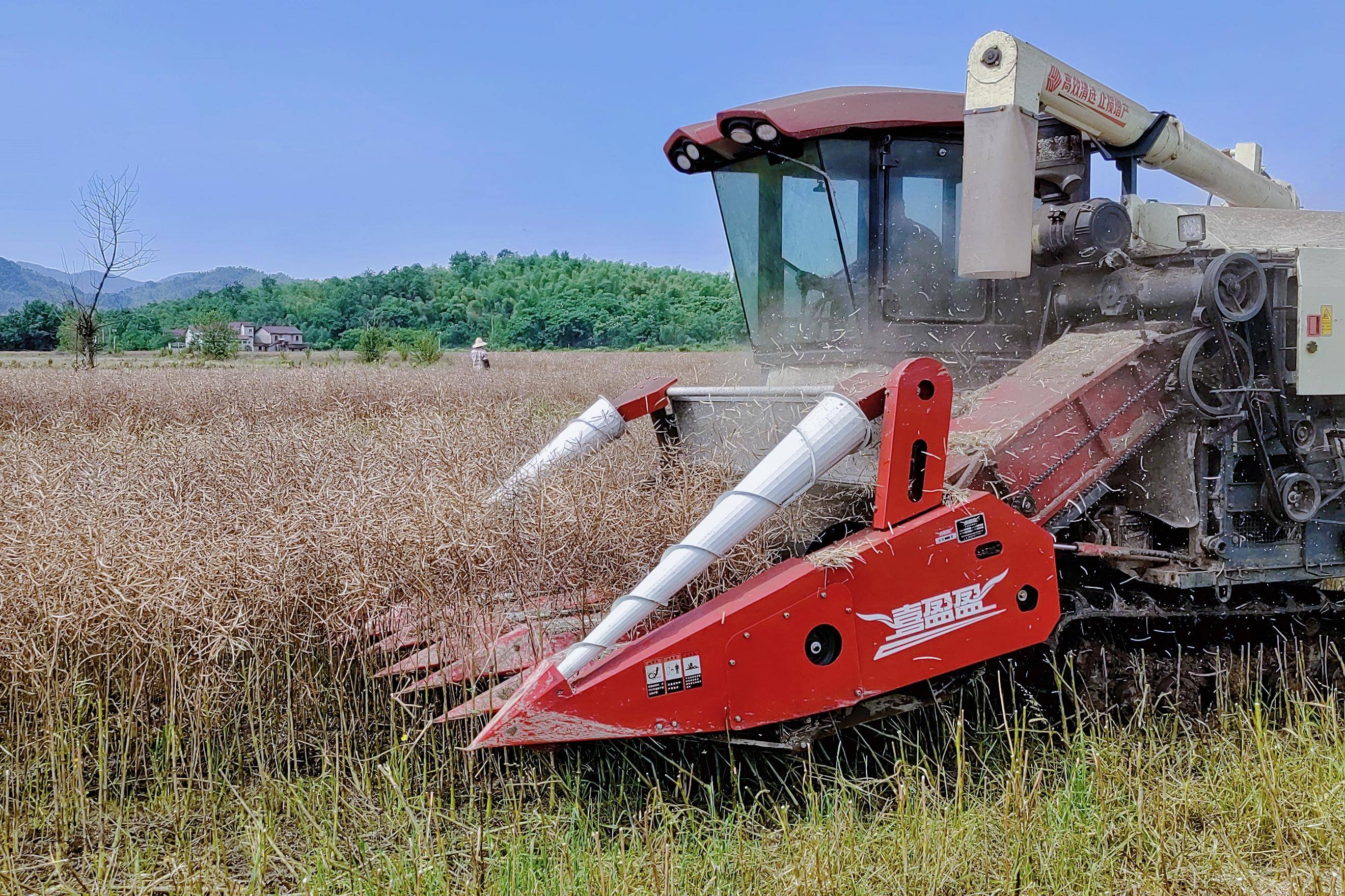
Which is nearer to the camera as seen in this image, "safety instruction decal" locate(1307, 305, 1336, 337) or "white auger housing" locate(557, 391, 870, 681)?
"white auger housing" locate(557, 391, 870, 681)

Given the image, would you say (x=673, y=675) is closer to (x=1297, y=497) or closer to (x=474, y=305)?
(x=1297, y=497)

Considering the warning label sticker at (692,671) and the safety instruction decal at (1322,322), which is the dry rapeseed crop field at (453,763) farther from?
the safety instruction decal at (1322,322)

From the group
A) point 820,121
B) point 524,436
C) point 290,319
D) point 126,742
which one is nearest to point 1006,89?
point 820,121

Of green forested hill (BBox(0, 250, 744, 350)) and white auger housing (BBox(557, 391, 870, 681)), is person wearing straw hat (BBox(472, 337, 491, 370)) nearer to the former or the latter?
green forested hill (BBox(0, 250, 744, 350))

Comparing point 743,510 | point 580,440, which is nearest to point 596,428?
point 580,440

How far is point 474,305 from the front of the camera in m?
44.8

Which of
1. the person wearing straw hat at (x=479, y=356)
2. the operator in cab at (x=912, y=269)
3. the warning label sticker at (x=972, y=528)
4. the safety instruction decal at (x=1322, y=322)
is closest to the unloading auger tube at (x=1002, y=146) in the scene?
the operator in cab at (x=912, y=269)

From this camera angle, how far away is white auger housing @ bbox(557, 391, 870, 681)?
2621mm

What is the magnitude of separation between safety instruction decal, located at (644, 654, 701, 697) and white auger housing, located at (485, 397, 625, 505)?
1.33 m

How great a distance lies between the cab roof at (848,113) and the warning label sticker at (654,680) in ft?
7.18

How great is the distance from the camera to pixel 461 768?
2.96 meters

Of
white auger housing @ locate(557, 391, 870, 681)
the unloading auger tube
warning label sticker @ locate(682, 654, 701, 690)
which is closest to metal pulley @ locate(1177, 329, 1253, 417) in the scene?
the unloading auger tube

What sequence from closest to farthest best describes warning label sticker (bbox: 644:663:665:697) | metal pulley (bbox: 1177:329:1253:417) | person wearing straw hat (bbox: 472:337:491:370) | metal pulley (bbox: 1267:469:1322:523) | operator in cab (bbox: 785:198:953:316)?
warning label sticker (bbox: 644:663:665:697) → metal pulley (bbox: 1177:329:1253:417) → metal pulley (bbox: 1267:469:1322:523) → operator in cab (bbox: 785:198:953:316) → person wearing straw hat (bbox: 472:337:491:370)

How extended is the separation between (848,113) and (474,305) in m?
42.1
